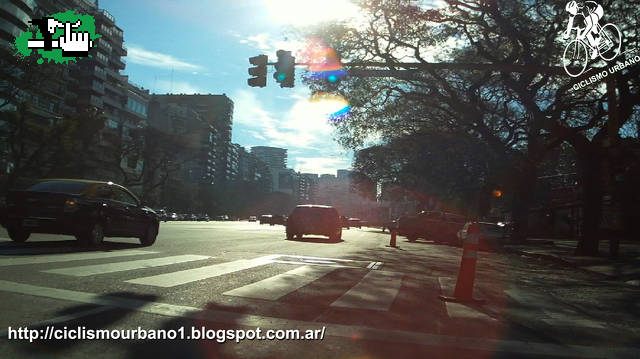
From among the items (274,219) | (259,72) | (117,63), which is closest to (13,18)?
(117,63)

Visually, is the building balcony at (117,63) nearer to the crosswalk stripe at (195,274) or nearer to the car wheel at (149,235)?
the car wheel at (149,235)

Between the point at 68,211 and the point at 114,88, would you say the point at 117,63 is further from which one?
the point at 68,211

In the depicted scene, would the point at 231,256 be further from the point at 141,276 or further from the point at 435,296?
the point at 435,296

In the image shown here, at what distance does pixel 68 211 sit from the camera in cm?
1030

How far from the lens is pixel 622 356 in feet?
14.4

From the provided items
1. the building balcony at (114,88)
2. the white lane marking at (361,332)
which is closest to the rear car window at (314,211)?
the white lane marking at (361,332)

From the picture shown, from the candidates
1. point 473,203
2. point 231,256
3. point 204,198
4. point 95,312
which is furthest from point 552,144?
point 204,198

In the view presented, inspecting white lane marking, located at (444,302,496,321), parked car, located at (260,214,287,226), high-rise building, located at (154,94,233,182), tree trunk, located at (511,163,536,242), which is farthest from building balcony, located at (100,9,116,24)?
white lane marking, located at (444,302,496,321)

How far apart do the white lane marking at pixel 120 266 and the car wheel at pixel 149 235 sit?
3.12 metres

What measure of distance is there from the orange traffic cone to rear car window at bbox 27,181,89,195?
7.88m

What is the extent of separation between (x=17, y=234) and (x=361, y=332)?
8.74 meters

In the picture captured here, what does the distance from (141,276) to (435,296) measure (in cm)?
407

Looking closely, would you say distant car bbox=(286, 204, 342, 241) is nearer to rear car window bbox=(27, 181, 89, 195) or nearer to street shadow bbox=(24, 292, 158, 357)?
rear car window bbox=(27, 181, 89, 195)

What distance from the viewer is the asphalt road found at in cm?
407
